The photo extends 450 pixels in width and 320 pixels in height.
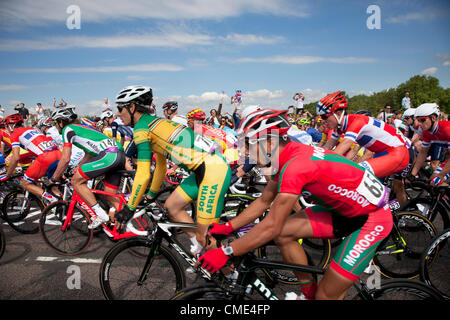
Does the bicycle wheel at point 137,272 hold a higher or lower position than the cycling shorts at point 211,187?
lower

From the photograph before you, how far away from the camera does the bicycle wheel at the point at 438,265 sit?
2.76 m

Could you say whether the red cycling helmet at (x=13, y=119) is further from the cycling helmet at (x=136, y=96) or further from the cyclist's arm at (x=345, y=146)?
the cyclist's arm at (x=345, y=146)

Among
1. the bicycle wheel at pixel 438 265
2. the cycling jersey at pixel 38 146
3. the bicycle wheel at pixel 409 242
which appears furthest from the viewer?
the cycling jersey at pixel 38 146

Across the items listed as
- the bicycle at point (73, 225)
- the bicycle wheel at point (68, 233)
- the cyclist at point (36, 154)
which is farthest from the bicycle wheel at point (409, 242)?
the cyclist at point (36, 154)

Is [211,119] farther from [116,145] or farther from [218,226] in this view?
[218,226]

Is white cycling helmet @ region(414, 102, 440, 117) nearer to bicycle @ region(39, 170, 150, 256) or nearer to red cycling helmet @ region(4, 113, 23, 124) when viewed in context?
bicycle @ region(39, 170, 150, 256)

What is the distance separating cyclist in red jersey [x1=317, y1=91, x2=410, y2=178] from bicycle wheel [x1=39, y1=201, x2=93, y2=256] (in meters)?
4.13

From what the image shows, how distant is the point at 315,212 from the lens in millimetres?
2492

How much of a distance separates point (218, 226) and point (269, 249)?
5.04 ft

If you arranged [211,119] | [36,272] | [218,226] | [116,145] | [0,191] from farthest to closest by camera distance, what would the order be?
[211,119] < [0,191] < [116,145] < [36,272] < [218,226]

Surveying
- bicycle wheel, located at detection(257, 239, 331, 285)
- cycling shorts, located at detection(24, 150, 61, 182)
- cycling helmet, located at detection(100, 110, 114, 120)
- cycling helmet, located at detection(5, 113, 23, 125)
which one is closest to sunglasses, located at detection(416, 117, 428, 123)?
bicycle wheel, located at detection(257, 239, 331, 285)

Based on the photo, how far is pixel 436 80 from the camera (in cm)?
7238

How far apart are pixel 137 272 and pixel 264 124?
2037 millimetres

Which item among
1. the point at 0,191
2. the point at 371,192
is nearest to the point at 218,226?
the point at 371,192
